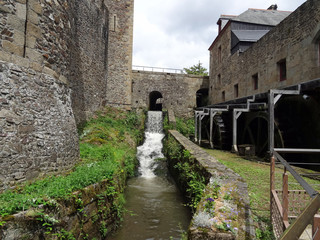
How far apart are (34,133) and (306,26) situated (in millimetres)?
10199

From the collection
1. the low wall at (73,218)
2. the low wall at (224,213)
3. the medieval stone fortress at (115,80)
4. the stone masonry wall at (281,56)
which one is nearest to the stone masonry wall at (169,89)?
the medieval stone fortress at (115,80)

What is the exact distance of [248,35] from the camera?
50.3 feet

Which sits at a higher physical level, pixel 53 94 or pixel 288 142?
pixel 53 94

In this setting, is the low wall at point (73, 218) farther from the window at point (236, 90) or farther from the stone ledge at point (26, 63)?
the window at point (236, 90)

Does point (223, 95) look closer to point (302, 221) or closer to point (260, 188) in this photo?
point (260, 188)

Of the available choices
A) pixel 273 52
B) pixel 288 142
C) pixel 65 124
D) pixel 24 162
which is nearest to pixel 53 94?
pixel 65 124

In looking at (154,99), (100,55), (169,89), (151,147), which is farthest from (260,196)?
(154,99)

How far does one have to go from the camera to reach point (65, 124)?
5047 millimetres

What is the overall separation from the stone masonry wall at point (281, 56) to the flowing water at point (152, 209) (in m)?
6.97

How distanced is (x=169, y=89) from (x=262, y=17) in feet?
31.5

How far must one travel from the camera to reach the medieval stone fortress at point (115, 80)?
3.82 meters

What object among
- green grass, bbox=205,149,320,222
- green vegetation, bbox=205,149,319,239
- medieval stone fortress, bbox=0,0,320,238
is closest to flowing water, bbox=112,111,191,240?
green vegetation, bbox=205,149,319,239

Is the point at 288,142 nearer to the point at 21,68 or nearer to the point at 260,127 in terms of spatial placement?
the point at 260,127

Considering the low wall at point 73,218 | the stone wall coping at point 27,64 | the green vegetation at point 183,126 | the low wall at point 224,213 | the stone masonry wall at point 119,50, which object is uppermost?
the stone masonry wall at point 119,50
